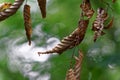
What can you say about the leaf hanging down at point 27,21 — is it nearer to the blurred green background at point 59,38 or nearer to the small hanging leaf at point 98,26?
the small hanging leaf at point 98,26

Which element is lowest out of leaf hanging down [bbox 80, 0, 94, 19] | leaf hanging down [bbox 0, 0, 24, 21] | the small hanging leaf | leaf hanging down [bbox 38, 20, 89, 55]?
the small hanging leaf

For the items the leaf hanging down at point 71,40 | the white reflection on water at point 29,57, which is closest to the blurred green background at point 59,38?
the white reflection on water at point 29,57

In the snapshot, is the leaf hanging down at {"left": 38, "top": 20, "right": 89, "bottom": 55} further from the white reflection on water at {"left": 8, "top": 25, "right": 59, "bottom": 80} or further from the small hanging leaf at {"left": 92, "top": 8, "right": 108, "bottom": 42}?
the white reflection on water at {"left": 8, "top": 25, "right": 59, "bottom": 80}

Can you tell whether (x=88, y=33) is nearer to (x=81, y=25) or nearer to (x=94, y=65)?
(x=94, y=65)

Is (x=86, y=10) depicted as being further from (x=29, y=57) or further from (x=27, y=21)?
(x=29, y=57)

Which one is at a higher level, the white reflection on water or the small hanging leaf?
the small hanging leaf

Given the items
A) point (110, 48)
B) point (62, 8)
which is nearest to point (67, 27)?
point (62, 8)

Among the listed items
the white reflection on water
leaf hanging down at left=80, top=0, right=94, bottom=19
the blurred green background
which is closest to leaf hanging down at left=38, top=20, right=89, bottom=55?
leaf hanging down at left=80, top=0, right=94, bottom=19

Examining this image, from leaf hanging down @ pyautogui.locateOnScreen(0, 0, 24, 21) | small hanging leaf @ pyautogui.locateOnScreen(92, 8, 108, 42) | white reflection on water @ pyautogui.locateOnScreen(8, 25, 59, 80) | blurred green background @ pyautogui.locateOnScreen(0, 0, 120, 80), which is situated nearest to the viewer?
leaf hanging down @ pyautogui.locateOnScreen(0, 0, 24, 21)
